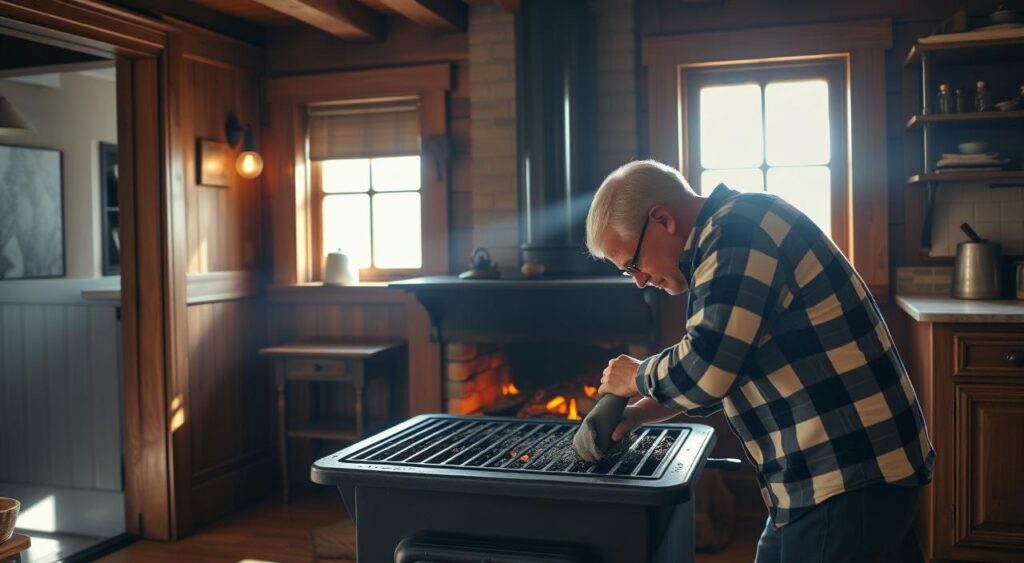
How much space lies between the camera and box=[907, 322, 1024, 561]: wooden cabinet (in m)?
3.04

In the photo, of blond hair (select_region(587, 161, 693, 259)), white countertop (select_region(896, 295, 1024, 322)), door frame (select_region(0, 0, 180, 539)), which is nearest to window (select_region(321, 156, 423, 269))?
door frame (select_region(0, 0, 180, 539))

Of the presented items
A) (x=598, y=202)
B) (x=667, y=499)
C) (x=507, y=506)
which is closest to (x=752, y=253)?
(x=598, y=202)

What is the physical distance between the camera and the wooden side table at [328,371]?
4133 mm

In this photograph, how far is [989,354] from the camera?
9.98 ft

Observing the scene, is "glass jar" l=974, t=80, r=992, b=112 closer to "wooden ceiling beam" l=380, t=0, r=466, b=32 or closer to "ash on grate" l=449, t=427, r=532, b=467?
"wooden ceiling beam" l=380, t=0, r=466, b=32

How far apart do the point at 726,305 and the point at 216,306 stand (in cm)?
315

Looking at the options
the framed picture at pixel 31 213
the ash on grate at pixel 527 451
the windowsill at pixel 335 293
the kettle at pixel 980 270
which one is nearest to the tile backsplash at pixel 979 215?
the kettle at pixel 980 270

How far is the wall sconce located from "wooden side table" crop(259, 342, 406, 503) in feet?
2.71

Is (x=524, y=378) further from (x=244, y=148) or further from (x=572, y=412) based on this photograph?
(x=244, y=148)

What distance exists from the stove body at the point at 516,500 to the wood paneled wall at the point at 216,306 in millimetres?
2164

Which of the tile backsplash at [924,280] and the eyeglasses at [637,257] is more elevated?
the eyeglasses at [637,257]

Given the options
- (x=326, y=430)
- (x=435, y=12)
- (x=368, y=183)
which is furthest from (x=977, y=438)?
(x=368, y=183)

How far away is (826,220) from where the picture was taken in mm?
3900

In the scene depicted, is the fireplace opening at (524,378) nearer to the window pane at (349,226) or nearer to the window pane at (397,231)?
the window pane at (397,231)
